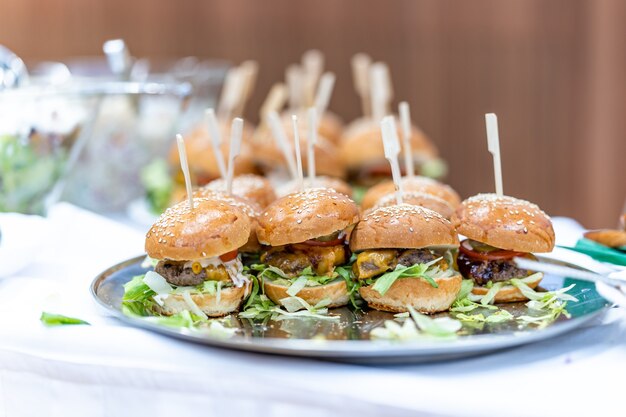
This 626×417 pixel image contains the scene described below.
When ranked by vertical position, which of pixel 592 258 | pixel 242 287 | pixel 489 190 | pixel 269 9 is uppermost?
pixel 269 9

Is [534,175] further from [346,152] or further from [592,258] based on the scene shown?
[592,258]

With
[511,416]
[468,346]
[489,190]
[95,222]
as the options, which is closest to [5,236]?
[95,222]

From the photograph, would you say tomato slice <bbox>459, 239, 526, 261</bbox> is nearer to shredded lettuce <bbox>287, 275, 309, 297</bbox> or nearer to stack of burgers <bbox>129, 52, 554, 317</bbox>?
stack of burgers <bbox>129, 52, 554, 317</bbox>

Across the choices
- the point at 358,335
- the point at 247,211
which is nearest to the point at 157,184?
the point at 247,211

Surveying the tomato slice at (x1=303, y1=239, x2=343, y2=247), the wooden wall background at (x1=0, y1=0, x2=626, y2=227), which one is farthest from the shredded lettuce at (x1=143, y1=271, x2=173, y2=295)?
the wooden wall background at (x1=0, y1=0, x2=626, y2=227)

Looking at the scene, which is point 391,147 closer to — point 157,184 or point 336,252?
point 336,252

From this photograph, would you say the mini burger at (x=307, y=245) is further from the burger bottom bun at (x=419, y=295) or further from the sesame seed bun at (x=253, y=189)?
the sesame seed bun at (x=253, y=189)
